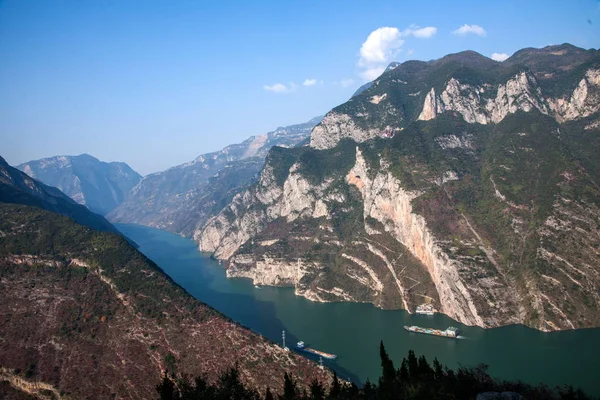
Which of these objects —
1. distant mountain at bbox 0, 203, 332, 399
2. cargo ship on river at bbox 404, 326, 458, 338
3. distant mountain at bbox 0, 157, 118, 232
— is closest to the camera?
distant mountain at bbox 0, 203, 332, 399

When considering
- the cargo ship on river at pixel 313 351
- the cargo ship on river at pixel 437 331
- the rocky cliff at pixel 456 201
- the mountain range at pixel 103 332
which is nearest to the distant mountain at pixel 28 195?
the mountain range at pixel 103 332

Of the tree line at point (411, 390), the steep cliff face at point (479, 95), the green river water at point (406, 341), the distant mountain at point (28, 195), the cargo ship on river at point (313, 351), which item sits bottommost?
the cargo ship on river at point (313, 351)

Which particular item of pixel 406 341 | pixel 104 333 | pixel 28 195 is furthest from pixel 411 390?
pixel 28 195

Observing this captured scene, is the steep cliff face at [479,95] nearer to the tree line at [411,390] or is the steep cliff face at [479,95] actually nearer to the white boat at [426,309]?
the white boat at [426,309]

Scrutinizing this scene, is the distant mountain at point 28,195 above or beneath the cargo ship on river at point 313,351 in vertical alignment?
above

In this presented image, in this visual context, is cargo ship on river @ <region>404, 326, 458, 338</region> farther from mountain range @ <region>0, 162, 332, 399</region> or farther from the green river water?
mountain range @ <region>0, 162, 332, 399</region>

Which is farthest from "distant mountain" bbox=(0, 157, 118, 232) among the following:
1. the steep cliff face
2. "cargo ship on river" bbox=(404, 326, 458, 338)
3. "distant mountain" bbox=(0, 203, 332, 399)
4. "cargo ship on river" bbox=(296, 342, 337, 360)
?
the steep cliff face
